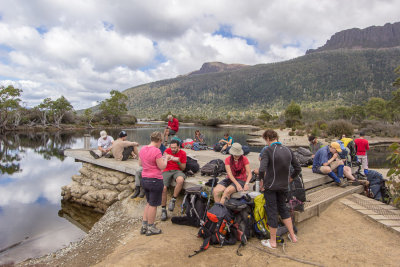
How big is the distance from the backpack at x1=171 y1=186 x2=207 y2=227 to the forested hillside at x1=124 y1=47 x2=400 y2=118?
8378 centimetres

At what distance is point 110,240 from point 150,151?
7.22ft

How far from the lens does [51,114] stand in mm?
56406

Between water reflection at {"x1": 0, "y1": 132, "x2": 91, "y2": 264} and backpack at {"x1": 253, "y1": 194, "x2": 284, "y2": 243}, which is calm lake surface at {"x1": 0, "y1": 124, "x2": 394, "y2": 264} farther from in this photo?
backpack at {"x1": 253, "y1": 194, "x2": 284, "y2": 243}

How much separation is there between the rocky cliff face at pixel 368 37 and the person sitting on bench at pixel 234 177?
215 m

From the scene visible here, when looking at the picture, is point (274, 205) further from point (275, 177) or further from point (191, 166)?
point (191, 166)

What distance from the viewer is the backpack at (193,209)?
4.53m

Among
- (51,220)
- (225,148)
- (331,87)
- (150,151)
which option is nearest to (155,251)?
(150,151)

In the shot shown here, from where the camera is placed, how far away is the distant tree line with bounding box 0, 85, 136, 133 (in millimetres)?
41469

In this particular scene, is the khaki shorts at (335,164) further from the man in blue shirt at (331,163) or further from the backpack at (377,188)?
the backpack at (377,188)

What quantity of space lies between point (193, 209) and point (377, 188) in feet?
16.9

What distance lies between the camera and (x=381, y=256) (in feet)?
11.1

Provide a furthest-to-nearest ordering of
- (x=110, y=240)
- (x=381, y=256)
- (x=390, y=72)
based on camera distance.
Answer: (x=390, y=72), (x=110, y=240), (x=381, y=256)

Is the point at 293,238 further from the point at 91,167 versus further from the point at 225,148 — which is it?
the point at 91,167

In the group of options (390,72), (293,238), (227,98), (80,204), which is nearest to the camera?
(293,238)
